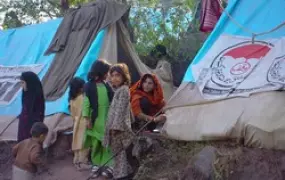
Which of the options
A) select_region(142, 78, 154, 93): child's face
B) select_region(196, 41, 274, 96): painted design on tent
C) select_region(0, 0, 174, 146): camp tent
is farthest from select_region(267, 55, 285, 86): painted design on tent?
select_region(0, 0, 174, 146): camp tent

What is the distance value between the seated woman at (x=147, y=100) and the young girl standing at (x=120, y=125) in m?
0.78

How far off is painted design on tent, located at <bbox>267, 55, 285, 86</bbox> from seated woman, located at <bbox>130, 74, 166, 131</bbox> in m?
1.63

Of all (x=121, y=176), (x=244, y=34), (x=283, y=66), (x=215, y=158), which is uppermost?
(x=244, y=34)

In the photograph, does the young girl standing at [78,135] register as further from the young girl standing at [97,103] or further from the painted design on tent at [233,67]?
the painted design on tent at [233,67]

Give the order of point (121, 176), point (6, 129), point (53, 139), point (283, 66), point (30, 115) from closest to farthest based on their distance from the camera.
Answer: point (283, 66) → point (121, 176) → point (30, 115) → point (53, 139) → point (6, 129)

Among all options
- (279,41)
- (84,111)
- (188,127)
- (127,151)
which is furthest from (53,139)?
(279,41)

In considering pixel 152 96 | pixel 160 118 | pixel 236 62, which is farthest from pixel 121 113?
pixel 236 62

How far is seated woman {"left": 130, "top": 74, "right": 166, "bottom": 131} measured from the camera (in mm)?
6289

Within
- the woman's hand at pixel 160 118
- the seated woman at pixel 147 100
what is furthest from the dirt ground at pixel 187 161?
the seated woman at pixel 147 100

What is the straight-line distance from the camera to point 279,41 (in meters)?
5.37

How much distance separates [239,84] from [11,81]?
16.2 ft

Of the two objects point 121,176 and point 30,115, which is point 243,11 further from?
point 30,115

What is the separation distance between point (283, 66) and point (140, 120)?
199 cm

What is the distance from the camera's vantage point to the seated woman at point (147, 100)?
629 centimetres
